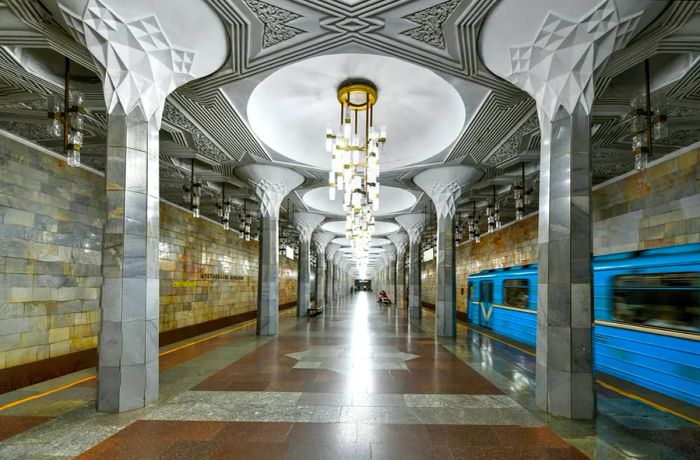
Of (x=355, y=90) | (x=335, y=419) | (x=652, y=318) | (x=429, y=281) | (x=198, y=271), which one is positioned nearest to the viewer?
(x=335, y=419)

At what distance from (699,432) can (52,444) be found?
7.65 m

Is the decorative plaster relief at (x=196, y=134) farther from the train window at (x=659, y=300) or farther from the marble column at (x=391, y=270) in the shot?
the marble column at (x=391, y=270)

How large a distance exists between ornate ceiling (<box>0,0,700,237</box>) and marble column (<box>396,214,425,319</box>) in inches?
→ 385

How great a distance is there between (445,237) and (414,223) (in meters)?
6.71

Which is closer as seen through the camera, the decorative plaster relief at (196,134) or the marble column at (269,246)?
the decorative plaster relief at (196,134)

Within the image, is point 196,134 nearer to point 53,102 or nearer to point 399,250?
point 53,102

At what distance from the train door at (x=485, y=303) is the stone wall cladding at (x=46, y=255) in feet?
40.5

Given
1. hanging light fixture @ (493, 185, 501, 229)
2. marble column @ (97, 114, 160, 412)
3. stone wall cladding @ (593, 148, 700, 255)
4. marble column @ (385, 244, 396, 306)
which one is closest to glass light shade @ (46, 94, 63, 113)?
marble column @ (97, 114, 160, 412)

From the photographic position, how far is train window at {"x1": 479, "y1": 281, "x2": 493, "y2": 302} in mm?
13922

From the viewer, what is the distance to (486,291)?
14.4m

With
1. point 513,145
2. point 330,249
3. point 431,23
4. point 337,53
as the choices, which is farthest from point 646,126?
point 330,249

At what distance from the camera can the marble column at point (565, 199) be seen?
4.99 metres

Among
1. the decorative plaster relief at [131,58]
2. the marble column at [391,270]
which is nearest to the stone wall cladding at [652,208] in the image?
the decorative plaster relief at [131,58]

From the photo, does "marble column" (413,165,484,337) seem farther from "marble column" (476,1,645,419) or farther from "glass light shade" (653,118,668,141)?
"marble column" (476,1,645,419)
